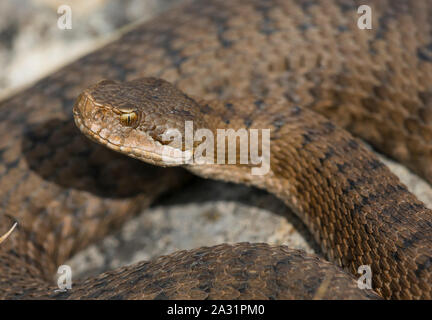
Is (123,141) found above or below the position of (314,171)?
above

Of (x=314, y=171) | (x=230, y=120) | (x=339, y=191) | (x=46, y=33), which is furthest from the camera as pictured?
(x=46, y=33)

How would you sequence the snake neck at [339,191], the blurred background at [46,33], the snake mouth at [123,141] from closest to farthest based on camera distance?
the snake neck at [339,191] → the snake mouth at [123,141] → the blurred background at [46,33]

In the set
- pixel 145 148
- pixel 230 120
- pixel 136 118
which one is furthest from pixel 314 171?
pixel 136 118

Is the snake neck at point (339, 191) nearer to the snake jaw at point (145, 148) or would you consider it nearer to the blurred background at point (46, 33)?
the snake jaw at point (145, 148)

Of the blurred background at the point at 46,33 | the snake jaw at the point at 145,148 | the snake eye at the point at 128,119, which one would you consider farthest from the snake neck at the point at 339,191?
the blurred background at the point at 46,33

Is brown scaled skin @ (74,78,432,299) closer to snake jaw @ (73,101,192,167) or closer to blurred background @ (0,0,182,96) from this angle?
snake jaw @ (73,101,192,167)

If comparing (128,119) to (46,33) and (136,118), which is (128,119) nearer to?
(136,118)
